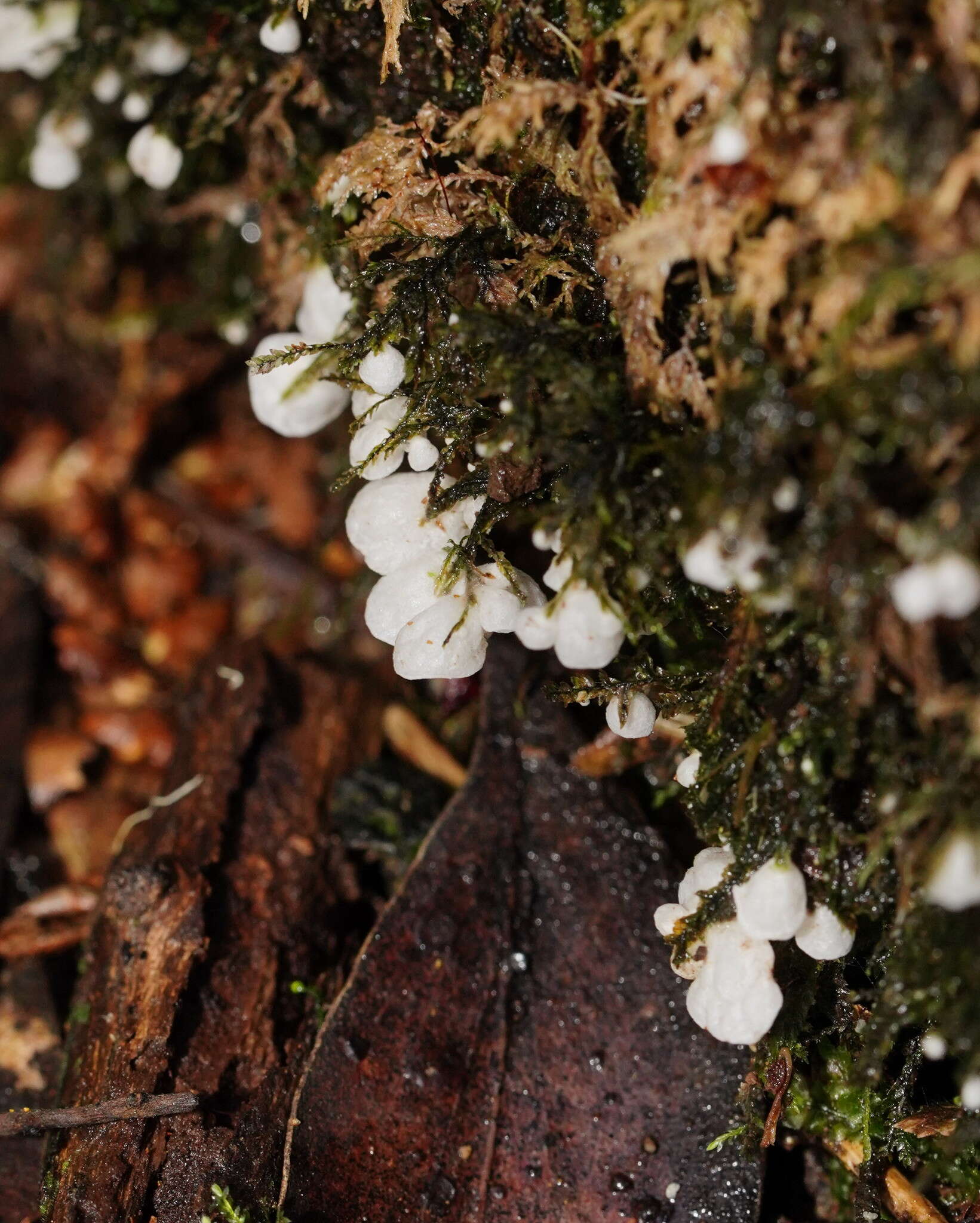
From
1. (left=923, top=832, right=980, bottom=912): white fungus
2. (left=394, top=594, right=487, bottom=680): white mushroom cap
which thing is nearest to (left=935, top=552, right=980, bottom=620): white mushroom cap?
(left=923, top=832, right=980, bottom=912): white fungus

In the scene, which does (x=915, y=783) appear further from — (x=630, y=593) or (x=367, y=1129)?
(x=367, y=1129)

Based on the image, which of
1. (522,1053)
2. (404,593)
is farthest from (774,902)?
(404,593)

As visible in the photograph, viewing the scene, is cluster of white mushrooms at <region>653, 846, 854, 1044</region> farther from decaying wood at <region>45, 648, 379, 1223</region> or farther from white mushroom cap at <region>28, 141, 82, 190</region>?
white mushroom cap at <region>28, 141, 82, 190</region>

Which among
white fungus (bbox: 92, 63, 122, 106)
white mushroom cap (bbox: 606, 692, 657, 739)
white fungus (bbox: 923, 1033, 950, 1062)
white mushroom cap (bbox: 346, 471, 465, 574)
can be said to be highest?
white fungus (bbox: 92, 63, 122, 106)

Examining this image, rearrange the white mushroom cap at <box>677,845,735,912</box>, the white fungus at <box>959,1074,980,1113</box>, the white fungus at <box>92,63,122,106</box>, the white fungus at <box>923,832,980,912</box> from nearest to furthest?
the white fungus at <box>923,832,980,912</box>
the white fungus at <box>959,1074,980,1113</box>
the white mushroom cap at <box>677,845,735,912</box>
the white fungus at <box>92,63,122,106</box>

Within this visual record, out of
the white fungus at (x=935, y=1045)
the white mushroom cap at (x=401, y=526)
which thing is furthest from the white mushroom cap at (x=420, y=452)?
the white fungus at (x=935, y=1045)

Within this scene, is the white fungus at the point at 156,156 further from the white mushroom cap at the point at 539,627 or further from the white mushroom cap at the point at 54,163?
the white mushroom cap at the point at 539,627

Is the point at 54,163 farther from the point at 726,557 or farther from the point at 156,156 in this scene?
the point at 726,557
